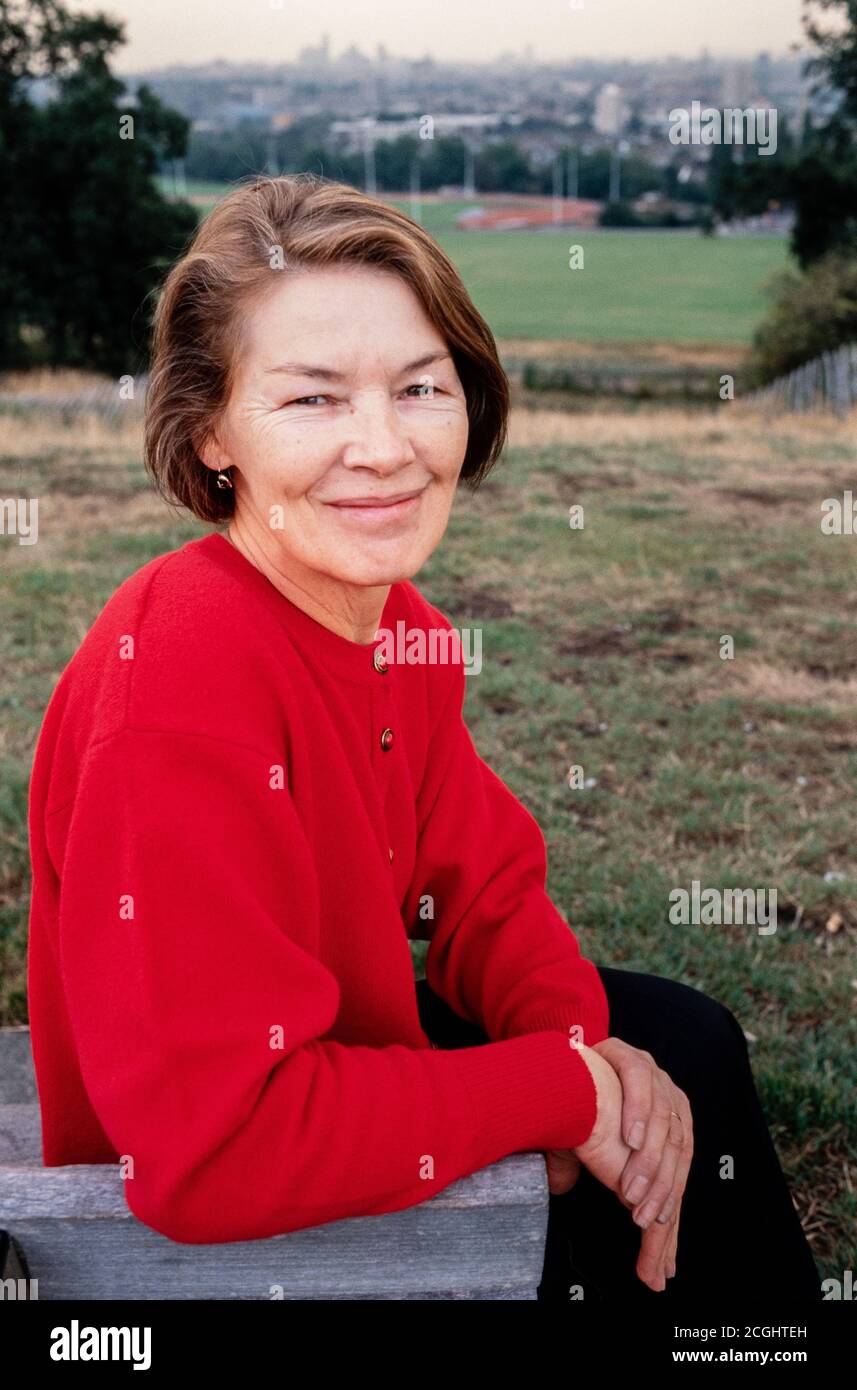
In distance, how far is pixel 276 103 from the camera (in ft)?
172

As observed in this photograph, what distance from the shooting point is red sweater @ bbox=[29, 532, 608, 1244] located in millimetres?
1394

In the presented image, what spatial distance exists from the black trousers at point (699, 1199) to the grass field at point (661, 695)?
0.75 metres

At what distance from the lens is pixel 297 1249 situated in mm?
1435

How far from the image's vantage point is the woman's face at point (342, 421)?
169 centimetres

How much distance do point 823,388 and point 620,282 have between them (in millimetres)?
42091

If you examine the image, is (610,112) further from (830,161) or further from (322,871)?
(322,871)

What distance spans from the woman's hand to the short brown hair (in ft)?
3.42

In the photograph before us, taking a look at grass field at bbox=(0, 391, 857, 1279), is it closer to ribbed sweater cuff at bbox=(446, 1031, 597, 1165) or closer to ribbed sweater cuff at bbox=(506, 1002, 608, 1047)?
ribbed sweater cuff at bbox=(506, 1002, 608, 1047)
